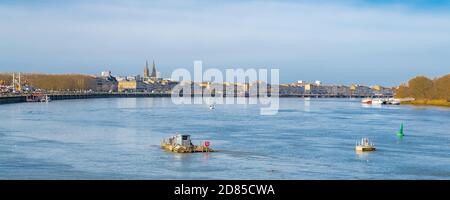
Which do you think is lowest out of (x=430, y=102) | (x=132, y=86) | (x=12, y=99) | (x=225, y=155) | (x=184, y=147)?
(x=225, y=155)

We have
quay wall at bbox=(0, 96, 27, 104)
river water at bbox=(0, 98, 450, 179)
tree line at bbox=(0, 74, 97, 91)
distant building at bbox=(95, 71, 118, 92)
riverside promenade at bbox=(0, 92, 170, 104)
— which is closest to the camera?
river water at bbox=(0, 98, 450, 179)

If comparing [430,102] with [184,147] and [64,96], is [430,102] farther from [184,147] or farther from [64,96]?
[184,147]

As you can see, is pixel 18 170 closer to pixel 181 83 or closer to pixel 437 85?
pixel 437 85

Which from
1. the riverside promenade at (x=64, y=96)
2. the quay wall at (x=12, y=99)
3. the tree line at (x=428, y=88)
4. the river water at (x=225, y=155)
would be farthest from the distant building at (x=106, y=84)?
the river water at (x=225, y=155)

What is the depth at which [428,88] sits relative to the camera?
2579 inches

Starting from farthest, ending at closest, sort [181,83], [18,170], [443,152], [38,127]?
[181,83] < [38,127] < [443,152] < [18,170]

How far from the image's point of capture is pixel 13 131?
80.7 ft

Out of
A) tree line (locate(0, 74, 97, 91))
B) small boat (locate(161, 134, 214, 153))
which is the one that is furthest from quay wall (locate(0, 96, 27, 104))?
small boat (locate(161, 134, 214, 153))

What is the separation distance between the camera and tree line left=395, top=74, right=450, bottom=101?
61.2 m

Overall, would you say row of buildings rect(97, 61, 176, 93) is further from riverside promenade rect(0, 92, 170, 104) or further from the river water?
the river water

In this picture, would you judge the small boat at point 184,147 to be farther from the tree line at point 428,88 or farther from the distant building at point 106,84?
the distant building at point 106,84

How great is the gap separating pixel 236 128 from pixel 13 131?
8.21 metres

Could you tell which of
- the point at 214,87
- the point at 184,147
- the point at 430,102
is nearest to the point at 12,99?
the point at 430,102
